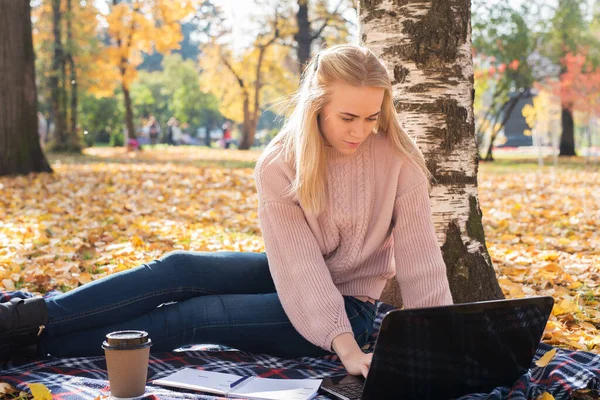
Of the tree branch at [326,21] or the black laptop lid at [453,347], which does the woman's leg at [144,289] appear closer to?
the black laptop lid at [453,347]

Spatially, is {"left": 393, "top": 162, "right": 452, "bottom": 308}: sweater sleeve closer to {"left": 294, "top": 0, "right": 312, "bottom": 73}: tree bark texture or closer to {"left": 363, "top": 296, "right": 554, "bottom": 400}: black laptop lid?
{"left": 363, "top": 296, "right": 554, "bottom": 400}: black laptop lid

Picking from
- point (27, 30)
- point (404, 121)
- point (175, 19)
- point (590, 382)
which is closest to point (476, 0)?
point (175, 19)

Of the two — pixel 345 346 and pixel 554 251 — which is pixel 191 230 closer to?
pixel 554 251

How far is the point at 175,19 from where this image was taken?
2183 centimetres

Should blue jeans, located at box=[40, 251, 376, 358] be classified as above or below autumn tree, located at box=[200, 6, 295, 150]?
below

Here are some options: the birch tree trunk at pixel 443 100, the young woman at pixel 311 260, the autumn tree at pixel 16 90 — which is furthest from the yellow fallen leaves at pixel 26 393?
the autumn tree at pixel 16 90

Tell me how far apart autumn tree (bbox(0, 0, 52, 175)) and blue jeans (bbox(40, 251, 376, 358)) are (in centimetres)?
846

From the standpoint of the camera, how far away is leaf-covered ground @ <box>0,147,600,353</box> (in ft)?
14.1

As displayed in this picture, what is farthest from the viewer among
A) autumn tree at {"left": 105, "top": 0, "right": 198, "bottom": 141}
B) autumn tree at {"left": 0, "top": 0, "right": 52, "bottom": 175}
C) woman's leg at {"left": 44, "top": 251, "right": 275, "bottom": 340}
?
autumn tree at {"left": 105, "top": 0, "right": 198, "bottom": 141}

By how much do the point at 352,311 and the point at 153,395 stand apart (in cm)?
88

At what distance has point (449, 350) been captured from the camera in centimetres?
224

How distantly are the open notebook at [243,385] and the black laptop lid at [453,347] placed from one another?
32cm

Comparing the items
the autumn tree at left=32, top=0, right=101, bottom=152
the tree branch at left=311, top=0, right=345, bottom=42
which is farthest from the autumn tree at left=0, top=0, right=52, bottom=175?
the tree branch at left=311, top=0, right=345, bottom=42

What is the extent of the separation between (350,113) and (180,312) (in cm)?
103
